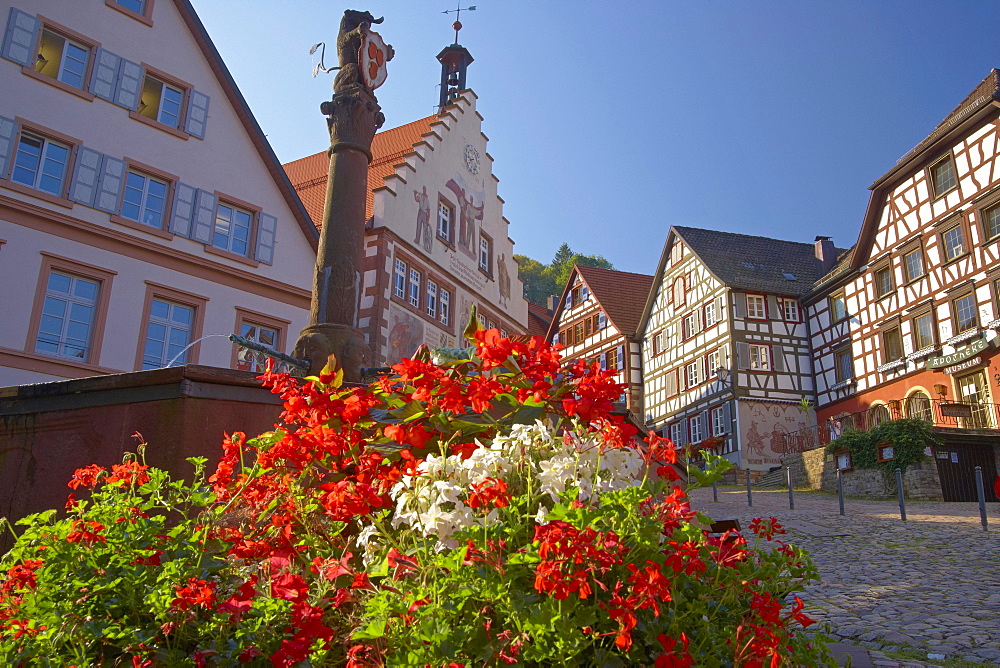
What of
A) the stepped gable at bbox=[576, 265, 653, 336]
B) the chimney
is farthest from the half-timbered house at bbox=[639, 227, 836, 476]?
the stepped gable at bbox=[576, 265, 653, 336]

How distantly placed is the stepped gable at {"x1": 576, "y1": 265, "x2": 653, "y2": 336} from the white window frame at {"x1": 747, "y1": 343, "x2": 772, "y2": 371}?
784 centimetres

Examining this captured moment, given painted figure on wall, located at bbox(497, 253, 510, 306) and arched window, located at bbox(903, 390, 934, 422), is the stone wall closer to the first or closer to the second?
arched window, located at bbox(903, 390, 934, 422)

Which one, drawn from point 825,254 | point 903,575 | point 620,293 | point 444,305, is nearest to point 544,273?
point 620,293

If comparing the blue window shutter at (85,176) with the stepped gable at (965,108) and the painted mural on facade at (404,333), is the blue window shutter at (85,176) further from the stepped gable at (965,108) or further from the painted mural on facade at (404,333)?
the stepped gable at (965,108)

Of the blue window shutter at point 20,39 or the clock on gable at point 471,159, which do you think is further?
the clock on gable at point 471,159

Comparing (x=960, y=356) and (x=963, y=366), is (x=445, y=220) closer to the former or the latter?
(x=960, y=356)

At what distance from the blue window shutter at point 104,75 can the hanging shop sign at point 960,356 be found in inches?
885

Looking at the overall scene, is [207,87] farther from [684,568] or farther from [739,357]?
[739,357]

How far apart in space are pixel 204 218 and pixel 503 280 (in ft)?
44.6

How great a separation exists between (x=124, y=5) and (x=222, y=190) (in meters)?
4.34

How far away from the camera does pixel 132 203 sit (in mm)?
17250

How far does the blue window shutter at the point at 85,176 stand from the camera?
637 inches

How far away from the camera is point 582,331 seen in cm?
4112

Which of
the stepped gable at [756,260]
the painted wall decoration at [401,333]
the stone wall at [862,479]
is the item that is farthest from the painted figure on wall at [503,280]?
the stone wall at [862,479]
